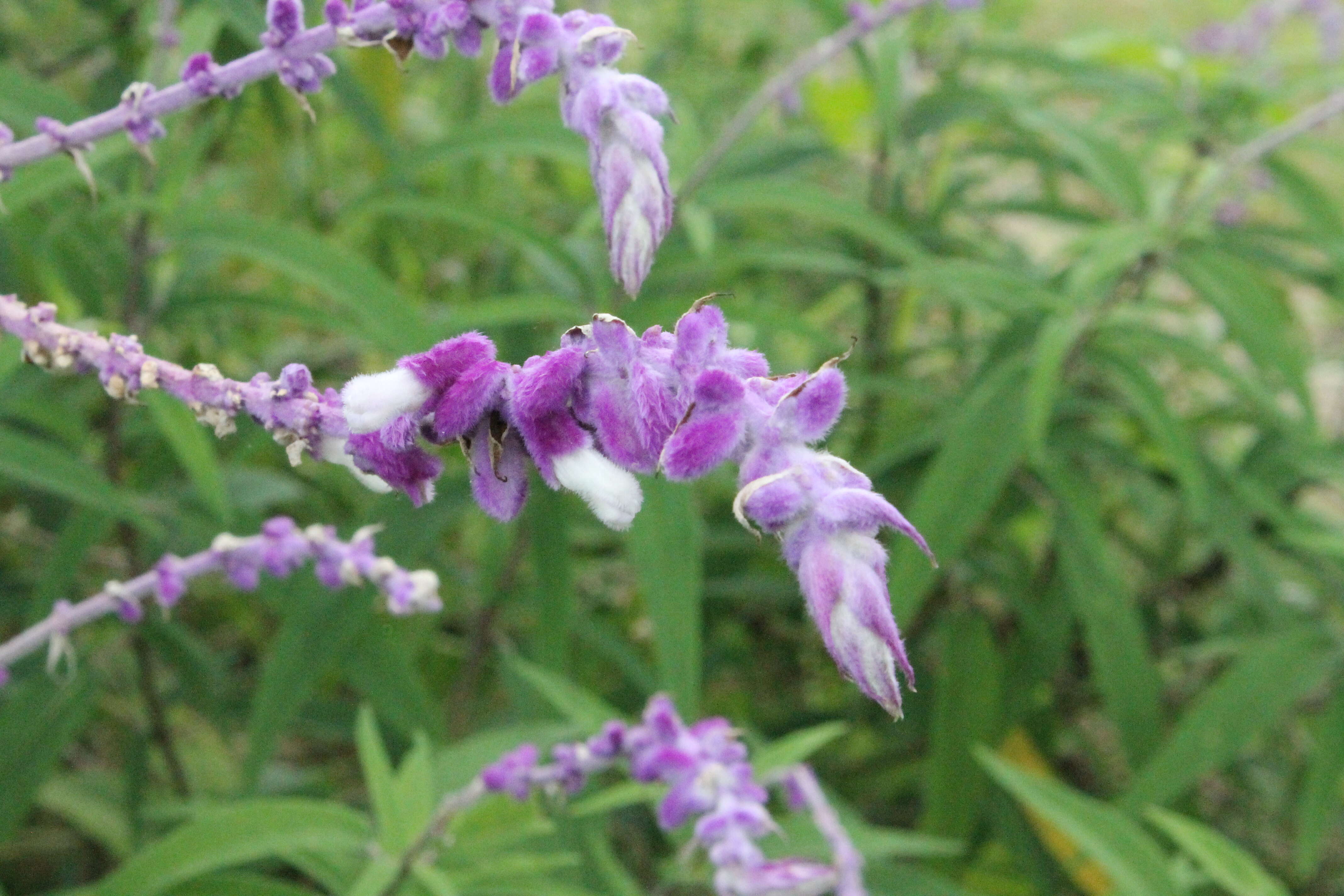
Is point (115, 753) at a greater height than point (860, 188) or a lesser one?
lesser

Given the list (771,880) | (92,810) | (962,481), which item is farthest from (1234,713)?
(92,810)

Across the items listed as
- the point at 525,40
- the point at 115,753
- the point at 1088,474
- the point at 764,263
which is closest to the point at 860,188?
the point at 1088,474

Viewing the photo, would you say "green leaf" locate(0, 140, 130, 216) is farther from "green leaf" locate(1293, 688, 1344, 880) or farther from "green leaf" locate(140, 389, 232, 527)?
"green leaf" locate(1293, 688, 1344, 880)

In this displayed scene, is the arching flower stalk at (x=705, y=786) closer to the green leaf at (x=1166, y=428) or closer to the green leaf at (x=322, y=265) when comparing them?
the green leaf at (x=322, y=265)

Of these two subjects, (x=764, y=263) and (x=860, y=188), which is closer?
(x=764, y=263)

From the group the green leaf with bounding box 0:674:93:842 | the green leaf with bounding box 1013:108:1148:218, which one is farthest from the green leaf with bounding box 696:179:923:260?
the green leaf with bounding box 0:674:93:842

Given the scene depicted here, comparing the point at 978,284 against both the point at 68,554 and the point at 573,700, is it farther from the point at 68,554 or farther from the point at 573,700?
the point at 68,554

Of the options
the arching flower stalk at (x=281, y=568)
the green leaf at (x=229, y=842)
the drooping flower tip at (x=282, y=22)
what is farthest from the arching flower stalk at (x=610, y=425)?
the green leaf at (x=229, y=842)

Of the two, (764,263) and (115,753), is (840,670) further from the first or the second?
(115,753)
